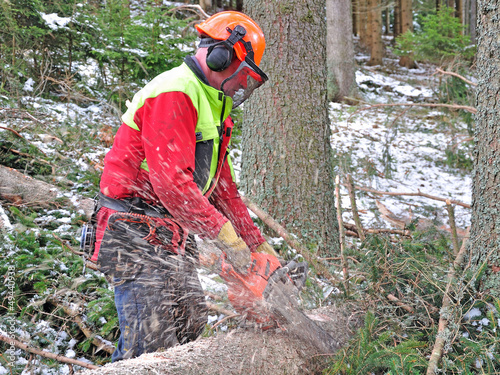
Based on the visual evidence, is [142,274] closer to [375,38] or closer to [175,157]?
[175,157]

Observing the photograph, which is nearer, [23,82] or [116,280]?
[116,280]

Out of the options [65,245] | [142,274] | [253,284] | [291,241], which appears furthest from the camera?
[291,241]

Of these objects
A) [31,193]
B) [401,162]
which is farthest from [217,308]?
[401,162]

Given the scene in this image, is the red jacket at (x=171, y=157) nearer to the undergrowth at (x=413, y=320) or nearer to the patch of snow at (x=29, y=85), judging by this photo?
the undergrowth at (x=413, y=320)

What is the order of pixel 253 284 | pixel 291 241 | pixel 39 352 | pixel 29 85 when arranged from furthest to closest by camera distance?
1. pixel 29 85
2. pixel 291 241
3. pixel 39 352
4. pixel 253 284

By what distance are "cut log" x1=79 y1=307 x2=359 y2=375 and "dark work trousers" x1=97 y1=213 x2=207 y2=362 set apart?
31 cm

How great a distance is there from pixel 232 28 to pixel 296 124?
1828mm

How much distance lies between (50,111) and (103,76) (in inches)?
53.5

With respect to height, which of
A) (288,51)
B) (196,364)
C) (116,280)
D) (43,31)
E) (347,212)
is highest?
(43,31)

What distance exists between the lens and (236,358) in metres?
1.79

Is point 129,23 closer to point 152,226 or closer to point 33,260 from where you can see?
point 33,260

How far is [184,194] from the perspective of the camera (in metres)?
1.84

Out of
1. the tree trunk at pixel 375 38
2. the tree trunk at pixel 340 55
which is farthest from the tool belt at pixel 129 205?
the tree trunk at pixel 375 38

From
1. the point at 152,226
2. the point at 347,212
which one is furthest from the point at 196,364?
the point at 347,212
